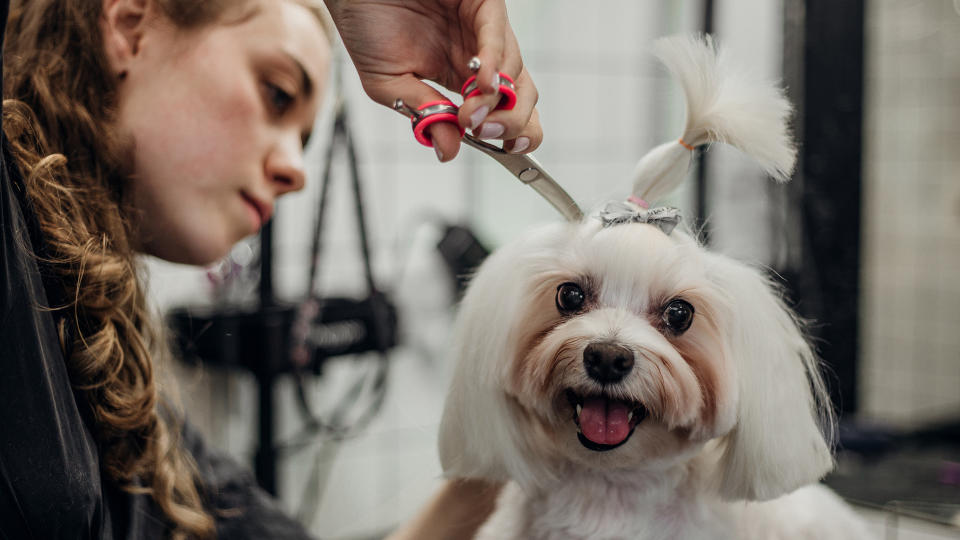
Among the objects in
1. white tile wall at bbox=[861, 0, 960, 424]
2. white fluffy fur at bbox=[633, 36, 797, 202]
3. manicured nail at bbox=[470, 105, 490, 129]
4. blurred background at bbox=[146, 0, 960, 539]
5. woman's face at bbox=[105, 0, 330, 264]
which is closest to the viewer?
manicured nail at bbox=[470, 105, 490, 129]

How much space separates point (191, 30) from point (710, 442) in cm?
78

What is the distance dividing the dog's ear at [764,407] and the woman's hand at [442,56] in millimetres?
289

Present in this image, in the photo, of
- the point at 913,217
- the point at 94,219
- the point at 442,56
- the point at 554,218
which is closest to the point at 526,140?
the point at 442,56

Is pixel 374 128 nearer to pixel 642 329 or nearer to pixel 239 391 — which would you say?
pixel 239 391

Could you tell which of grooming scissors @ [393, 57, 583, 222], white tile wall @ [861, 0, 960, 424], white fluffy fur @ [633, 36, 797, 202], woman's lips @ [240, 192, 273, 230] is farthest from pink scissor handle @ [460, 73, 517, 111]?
white tile wall @ [861, 0, 960, 424]

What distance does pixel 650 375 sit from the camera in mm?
680

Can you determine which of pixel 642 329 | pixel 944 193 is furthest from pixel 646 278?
pixel 944 193

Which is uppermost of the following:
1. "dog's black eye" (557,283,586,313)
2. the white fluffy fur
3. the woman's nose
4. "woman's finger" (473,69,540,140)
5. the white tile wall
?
"woman's finger" (473,69,540,140)

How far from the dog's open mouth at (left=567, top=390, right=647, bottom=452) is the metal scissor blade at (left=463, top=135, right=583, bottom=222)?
0.58ft

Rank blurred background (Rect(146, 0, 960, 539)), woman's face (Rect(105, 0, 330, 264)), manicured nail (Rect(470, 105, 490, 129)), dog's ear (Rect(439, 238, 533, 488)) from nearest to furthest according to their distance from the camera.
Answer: manicured nail (Rect(470, 105, 490, 129))
dog's ear (Rect(439, 238, 533, 488))
woman's face (Rect(105, 0, 330, 264))
blurred background (Rect(146, 0, 960, 539))

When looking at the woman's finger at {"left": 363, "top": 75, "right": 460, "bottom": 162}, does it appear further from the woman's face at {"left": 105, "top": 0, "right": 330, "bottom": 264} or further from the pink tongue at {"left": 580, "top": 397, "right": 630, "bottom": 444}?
the woman's face at {"left": 105, "top": 0, "right": 330, "bottom": 264}

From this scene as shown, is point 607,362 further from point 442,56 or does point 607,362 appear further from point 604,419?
point 442,56

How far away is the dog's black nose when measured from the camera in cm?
67

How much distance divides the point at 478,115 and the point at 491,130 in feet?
0.07
